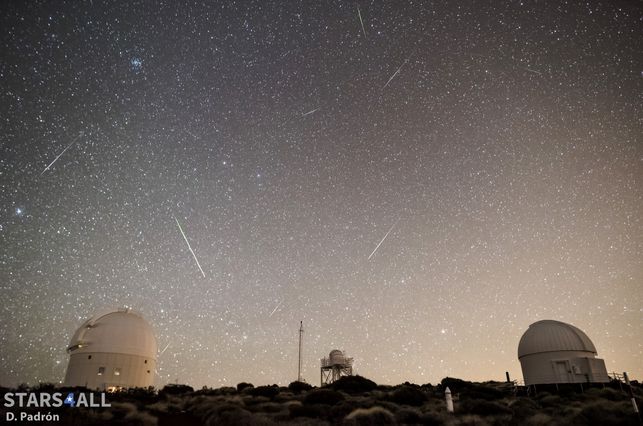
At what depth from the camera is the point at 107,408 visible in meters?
14.8

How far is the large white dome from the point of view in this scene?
94.2ft

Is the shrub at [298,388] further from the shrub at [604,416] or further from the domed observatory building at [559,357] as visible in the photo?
the domed observatory building at [559,357]

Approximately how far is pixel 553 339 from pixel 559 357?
146cm

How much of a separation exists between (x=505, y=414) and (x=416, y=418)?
4.01 metres

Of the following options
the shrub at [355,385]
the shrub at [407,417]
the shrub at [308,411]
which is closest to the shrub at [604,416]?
the shrub at [407,417]

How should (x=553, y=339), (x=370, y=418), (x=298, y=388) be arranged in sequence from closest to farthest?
(x=370, y=418), (x=298, y=388), (x=553, y=339)

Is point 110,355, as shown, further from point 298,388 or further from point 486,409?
point 486,409

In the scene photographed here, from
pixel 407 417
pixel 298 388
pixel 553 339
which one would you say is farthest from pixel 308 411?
pixel 553 339

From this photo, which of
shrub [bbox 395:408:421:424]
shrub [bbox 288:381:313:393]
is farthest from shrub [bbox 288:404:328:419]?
shrub [bbox 288:381:313:393]

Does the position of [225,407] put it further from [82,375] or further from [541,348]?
[541,348]

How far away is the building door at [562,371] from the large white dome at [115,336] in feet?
108

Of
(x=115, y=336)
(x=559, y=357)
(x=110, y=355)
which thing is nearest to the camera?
(x=110, y=355)

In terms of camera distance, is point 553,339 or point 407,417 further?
point 553,339

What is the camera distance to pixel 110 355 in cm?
2839
